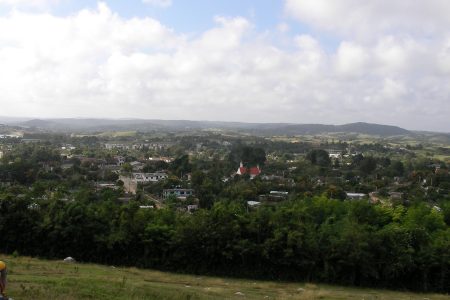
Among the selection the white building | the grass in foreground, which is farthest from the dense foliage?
the white building

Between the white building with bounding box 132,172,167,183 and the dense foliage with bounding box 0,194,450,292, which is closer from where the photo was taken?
the dense foliage with bounding box 0,194,450,292

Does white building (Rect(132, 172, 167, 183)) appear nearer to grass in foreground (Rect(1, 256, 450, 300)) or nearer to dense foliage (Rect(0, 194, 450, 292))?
dense foliage (Rect(0, 194, 450, 292))

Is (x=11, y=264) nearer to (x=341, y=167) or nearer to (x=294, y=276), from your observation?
(x=294, y=276)

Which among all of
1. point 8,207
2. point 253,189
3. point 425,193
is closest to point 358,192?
point 425,193

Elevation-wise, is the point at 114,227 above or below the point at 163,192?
above

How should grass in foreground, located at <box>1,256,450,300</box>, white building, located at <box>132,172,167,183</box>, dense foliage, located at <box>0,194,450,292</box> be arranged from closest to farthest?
grass in foreground, located at <box>1,256,450,300</box> < dense foliage, located at <box>0,194,450,292</box> < white building, located at <box>132,172,167,183</box>

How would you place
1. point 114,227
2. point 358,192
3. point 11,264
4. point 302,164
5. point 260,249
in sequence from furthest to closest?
point 302,164 → point 358,192 → point 114,227 → point 260,249 → point 11,264
